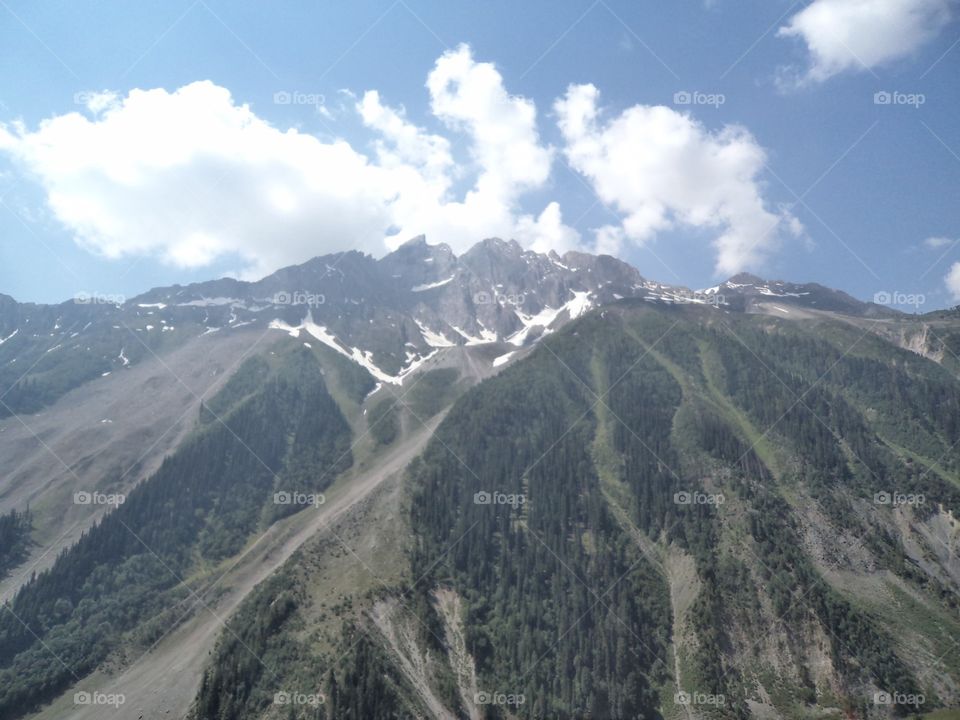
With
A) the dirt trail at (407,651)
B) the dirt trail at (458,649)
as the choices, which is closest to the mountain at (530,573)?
the dirt trail at (458,649)

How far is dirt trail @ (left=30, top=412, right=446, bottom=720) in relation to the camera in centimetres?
10540

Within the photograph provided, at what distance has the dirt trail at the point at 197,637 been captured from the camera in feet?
346

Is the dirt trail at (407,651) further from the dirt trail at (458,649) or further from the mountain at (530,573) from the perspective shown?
the dirt trail at (458,649)

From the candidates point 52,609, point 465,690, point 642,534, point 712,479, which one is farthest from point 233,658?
point 712,479

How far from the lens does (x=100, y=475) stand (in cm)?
19462

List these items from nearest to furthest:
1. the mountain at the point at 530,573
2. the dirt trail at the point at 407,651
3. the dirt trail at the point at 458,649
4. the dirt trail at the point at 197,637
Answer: the dirt trail at the point at 197,637 → the dirt trail at the point at 407,651 → the mountain at the point at 530,573 → the dirt trail at the point at 458,649

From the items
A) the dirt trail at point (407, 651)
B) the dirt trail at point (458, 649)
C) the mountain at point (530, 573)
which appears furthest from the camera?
the dirt trail at point (458, 649)

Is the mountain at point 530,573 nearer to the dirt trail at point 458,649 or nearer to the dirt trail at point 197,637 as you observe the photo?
the dirt trail at point 458,649

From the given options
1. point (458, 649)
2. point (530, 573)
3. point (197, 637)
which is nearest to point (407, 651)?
point (458, 649)

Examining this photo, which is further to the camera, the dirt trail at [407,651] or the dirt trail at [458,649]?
the dirt trail at [458,649]

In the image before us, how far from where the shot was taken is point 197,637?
411 ft

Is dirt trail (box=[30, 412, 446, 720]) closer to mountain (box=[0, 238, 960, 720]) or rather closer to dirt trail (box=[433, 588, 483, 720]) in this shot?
mountain (box=[0, 238, 960, 720])

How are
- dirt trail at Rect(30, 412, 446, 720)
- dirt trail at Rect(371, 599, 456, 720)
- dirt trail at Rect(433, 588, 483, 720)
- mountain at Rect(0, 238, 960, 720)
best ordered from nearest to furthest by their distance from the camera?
dirt trail at Rect(30, 412, 446, 720)
dirt trail at Rect(371, 599, 456, 720)
mountain at Rect(0, 238, 960, 720)
dirt trail at Rect(433, 588, 483, 720)

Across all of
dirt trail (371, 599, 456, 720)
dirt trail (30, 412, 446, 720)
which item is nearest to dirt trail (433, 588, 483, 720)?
dirt trail (371, 599, 456, 720)
